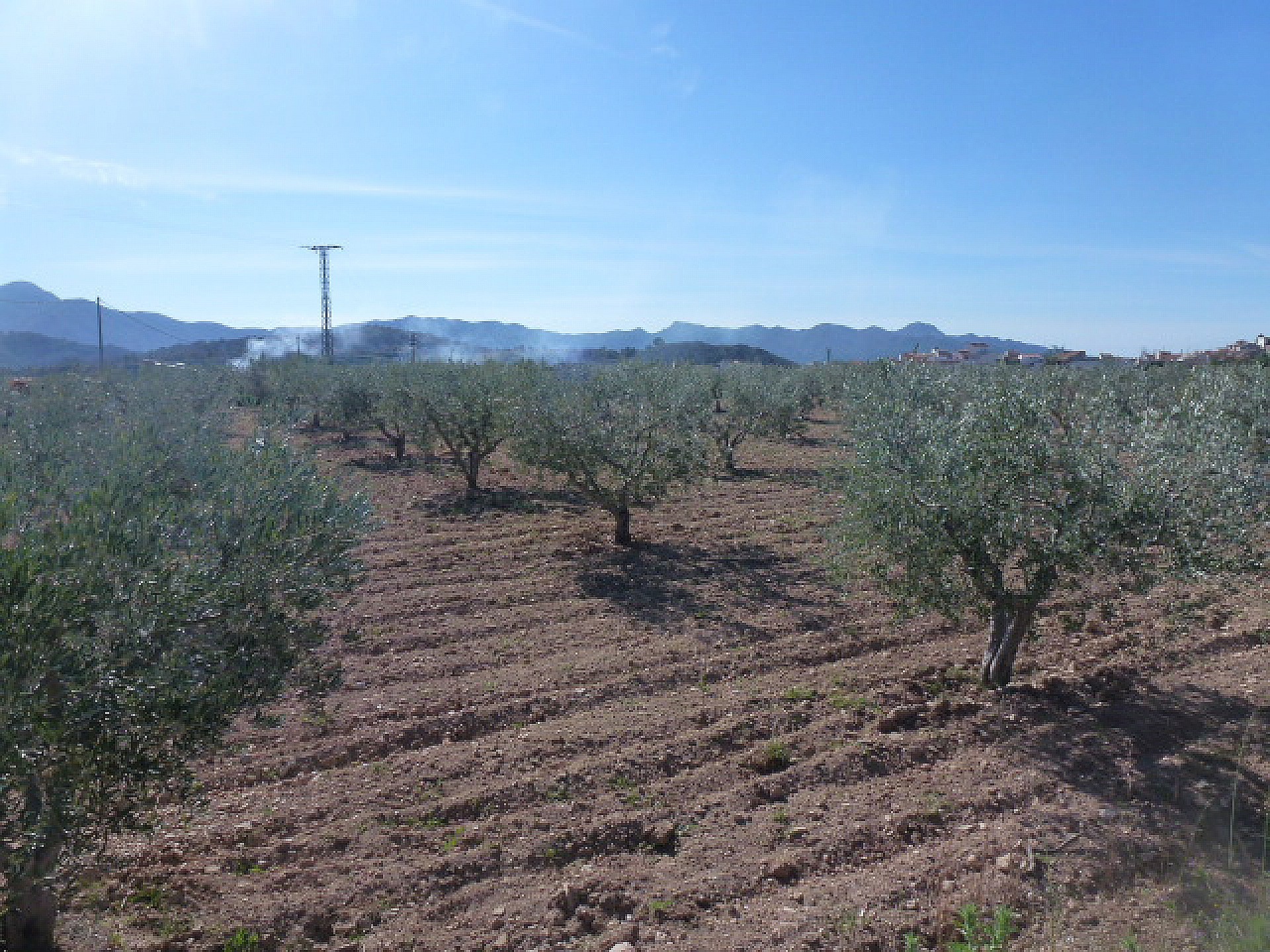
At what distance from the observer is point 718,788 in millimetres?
6711

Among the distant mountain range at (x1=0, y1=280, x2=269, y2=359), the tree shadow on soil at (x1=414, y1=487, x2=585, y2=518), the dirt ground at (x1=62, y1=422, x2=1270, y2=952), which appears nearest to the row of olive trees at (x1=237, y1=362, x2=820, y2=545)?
the tree shadow on soil at (x1=414, y1=487, x2=585, y2=518)

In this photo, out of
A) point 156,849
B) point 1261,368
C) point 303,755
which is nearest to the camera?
point 156,849

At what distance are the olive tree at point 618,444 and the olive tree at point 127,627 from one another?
8.28m

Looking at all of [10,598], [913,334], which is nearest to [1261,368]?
[10,598]

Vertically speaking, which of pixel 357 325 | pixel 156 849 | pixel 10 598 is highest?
pixel 357 325

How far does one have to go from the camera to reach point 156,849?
5.92 m

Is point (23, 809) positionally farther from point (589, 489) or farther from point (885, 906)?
point (589, 489)

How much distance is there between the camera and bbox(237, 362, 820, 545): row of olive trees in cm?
1402

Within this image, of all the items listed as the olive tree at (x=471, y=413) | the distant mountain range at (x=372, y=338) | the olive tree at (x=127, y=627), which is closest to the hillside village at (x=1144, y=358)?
the distant mountain range at (x=372, y=338)

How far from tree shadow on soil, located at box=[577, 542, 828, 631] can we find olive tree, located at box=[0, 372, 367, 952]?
20.1 ft

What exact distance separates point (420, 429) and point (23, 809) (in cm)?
1706

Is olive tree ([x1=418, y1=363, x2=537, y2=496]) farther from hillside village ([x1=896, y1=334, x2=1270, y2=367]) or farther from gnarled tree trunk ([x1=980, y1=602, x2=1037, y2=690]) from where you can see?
hillside village ([x1=896, y1=334, x2=1270, y2=367])

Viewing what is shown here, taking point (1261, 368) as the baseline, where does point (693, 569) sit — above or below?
below

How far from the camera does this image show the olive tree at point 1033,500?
6504 millimetres
